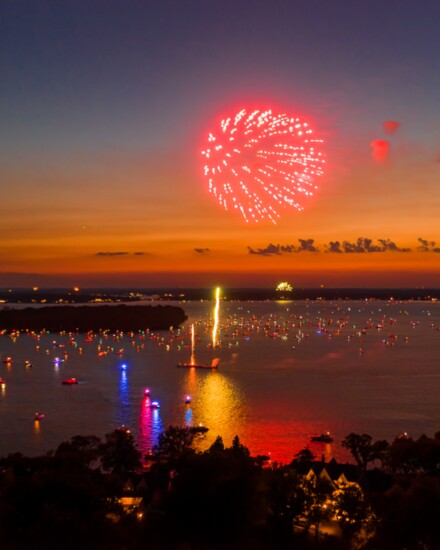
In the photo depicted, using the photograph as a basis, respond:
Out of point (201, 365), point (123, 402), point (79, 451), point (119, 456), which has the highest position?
point (79, 451)

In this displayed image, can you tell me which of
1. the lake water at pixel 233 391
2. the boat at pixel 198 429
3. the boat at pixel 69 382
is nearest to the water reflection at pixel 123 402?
the lake water at pixel 233 391

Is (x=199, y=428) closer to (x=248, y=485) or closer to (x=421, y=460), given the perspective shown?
(x=421, y=460)

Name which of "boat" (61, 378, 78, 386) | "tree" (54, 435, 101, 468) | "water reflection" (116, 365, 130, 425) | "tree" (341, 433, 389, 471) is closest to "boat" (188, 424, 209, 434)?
"water reflection" (116, 365, 130, 425)

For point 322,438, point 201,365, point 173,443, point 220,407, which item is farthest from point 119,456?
point 201,365

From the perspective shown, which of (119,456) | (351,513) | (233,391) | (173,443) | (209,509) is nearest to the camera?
(209,509)

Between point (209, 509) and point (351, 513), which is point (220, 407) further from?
point (209, 509)

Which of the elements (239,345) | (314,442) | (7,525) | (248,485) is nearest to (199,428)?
(314,442)
